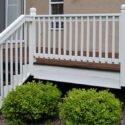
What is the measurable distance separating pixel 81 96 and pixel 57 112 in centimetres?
135

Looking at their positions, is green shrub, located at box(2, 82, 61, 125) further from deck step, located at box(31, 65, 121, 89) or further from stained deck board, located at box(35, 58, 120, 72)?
stained deck board, located at box(35, 58, 120, 72)

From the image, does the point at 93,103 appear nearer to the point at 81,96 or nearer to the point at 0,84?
the point at 81,96

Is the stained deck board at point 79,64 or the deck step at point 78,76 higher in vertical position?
the stained deck board at point 79,64

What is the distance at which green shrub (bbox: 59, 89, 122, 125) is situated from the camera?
8055 mm

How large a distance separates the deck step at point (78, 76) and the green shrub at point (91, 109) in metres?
0.82

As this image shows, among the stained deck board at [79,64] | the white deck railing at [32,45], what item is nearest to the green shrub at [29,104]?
the stained deck board at [79,64]

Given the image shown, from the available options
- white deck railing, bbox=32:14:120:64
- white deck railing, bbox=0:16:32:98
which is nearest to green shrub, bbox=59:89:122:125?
white deck railing, bbox=32:14:120:64

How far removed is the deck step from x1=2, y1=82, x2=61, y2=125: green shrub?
67cm

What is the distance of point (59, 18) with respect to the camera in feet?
32.6

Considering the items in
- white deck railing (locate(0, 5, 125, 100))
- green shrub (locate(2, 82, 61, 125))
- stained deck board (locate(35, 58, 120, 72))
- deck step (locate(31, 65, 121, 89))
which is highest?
white deck railing (locate(0, 5, 125, 100))

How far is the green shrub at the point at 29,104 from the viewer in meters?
9.02

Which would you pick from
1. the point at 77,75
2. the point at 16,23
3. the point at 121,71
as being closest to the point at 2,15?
the point at 16,23

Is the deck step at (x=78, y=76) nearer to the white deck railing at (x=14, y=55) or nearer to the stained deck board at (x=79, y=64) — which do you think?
the stained deck board at (x=79, y=64)

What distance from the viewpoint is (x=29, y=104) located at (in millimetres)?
9008
